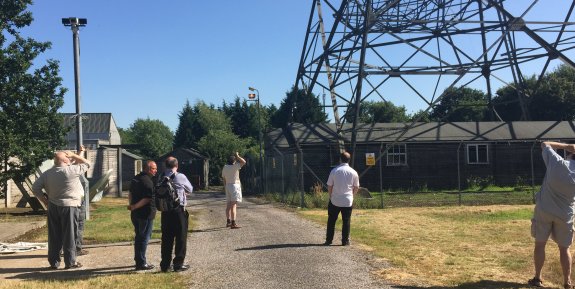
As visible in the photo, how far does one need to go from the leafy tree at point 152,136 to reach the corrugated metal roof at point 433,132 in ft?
155

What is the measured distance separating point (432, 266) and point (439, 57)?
683 inches

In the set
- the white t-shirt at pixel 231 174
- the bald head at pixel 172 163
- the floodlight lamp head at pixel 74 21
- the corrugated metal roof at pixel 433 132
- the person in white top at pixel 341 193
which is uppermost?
the floodlight lamp head at pixel 74 21

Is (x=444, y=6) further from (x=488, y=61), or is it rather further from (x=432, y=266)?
(x=432, y=266)

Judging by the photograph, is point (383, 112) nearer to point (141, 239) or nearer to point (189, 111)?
point (189, 111)

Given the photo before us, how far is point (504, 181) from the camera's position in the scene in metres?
27.2

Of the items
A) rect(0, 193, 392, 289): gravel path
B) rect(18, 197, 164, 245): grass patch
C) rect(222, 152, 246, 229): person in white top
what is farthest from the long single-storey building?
rect(0, 193, 392, 289): gravel path

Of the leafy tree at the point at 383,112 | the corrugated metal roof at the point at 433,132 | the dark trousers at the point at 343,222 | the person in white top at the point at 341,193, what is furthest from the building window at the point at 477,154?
the leafy tree at the point at 383,112

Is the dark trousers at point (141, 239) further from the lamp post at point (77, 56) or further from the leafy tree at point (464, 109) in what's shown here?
the leafy tree at point (464, 109)

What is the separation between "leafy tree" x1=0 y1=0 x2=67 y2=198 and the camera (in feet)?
52.1

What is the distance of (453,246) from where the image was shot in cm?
961

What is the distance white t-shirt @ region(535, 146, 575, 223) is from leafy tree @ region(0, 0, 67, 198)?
13883mm

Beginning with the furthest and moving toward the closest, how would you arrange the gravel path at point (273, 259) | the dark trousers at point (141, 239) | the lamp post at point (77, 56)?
the lamp post at point (77, 56) → the dark trousers at point (141, 239) → the gravel path at point (273, 259)

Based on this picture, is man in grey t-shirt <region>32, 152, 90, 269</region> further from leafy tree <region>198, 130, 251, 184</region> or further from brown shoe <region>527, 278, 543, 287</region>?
leafy tree <region>198, 130, 251, 184</region>

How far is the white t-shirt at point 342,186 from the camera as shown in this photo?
32.3 feet
